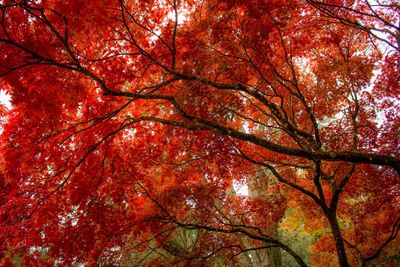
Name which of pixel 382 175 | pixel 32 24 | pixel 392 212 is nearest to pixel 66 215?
pixel 32 24

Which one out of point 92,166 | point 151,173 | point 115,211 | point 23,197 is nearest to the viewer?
point 23,197

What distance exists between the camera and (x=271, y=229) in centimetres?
895

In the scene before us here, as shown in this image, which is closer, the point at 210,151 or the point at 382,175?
the point at 210,151

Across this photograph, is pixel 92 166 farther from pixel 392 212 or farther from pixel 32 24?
pixel 392 212

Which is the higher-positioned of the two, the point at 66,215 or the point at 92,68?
the point at 92,68

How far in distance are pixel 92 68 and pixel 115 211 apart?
3.32 metres

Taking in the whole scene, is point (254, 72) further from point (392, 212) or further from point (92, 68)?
point (392, 212)

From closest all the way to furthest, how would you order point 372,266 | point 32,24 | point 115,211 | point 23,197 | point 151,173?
1. point 32,24
2. point 23,197
3. point 115,211
4. point 151,173
5. point 372,266

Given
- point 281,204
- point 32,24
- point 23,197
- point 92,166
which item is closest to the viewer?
point 32,24

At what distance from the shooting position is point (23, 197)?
5.84 metres

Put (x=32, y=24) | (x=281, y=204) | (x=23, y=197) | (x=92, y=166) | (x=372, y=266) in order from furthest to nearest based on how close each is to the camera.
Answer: (x=372, y=266)
(x=281, y=204)
(x=92, y=166)
(x=23, y=197)
(x=32, y=24)

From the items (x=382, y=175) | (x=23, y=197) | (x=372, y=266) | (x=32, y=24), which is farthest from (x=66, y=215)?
(x=372, y=266)

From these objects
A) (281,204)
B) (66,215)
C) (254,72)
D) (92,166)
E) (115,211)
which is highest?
(254,72)

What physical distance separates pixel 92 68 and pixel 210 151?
11.0 ft
